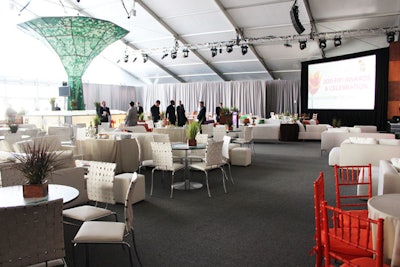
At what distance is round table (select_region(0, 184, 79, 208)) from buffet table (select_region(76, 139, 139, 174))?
3.64m

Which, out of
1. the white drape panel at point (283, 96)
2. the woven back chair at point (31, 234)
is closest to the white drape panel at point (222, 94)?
the white drape panel at point (283, 96)

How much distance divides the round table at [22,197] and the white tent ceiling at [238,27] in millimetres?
7688

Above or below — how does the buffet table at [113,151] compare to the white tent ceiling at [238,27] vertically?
below

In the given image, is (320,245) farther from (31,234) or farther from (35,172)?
(35,172)

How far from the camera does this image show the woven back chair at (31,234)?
198cm

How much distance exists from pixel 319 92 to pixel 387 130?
3.09 meters

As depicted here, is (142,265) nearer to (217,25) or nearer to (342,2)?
(342,2)

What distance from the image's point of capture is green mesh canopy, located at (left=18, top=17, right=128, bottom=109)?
336 inches

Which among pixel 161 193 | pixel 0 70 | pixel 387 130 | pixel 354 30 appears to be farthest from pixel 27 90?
pixel 387 130

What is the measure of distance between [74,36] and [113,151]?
4.03 meters

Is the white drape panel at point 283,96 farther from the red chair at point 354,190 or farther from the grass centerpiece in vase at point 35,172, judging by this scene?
the grass centerpiece in vase at point 35,172

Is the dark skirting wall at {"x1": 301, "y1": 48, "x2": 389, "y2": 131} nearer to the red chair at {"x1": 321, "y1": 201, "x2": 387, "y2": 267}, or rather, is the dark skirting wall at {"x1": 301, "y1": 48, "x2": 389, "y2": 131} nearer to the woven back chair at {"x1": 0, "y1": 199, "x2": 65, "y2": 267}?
the red chair at {"x1": 321, "y1": 201, "x2": 387, "y2": 267}

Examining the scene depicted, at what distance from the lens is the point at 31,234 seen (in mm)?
2049

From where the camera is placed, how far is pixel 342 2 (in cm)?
1052
